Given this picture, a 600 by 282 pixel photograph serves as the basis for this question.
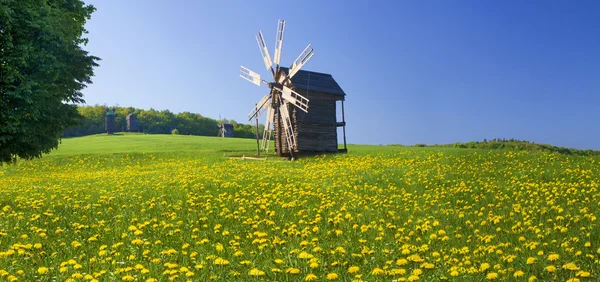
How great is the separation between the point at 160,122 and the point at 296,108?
91581 millimetres

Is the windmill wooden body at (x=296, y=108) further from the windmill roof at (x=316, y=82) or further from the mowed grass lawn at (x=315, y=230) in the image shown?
the mowed grass lawn at (x=315, y=230)

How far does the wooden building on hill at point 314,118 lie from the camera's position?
116 ft

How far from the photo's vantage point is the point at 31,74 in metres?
17.1

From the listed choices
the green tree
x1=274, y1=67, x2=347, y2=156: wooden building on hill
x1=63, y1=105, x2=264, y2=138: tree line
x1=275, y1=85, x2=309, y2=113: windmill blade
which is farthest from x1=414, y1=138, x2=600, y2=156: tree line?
x1=63, y1=105, x2=264, y2=138: tree line

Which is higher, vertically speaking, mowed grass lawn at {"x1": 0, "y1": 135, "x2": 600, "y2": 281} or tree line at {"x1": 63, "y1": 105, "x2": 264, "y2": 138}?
tree line at {"x1": 63, "y1": 105, "x2": 264, "y2": 138}

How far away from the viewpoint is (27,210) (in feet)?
45.6

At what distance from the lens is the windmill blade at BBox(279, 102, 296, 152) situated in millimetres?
34844

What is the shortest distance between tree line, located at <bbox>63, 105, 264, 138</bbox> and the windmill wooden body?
69.9 m

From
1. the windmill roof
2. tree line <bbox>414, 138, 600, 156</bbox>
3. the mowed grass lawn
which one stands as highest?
the windmill roof

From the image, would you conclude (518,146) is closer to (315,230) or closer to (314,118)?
(314,118)

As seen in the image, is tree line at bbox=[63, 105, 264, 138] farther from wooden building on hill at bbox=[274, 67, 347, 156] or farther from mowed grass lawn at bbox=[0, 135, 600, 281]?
mowed grass lawn at bbox=[0, 135, 600, 281]

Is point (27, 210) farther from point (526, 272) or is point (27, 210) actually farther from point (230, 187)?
point (526, 272)

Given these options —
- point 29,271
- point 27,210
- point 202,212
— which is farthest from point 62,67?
point 29,271

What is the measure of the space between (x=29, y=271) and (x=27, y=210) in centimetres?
724
